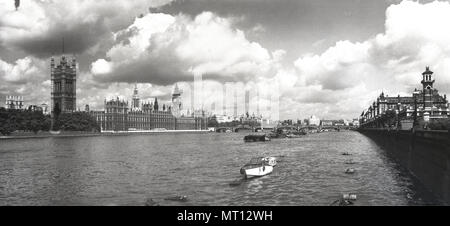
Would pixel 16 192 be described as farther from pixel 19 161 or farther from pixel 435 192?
pixel 435 192

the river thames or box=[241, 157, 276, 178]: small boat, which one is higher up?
box=[241, 157, 276, 178]: small boat

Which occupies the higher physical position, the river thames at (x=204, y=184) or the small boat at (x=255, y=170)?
the small boat at (x=255, y=170)

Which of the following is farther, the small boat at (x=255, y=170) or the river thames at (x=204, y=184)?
the small boat at (x=255, y=170)

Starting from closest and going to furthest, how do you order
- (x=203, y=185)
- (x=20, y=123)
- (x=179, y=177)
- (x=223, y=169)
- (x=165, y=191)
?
(x=165, y=191) < (x=203, y=185) < (x=179, y=177) < (x=223, y=169) < (x=20, y=123)

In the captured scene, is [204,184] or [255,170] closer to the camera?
[204,184]

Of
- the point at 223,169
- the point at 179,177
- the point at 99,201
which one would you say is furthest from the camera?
the point at 223,169

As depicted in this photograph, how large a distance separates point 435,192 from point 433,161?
225cm

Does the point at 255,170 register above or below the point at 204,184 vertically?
above

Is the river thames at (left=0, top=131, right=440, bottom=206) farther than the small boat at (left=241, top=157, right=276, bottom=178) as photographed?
No

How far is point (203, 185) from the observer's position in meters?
36.2

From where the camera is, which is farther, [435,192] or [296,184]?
[296,184]

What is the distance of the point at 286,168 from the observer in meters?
49.2
